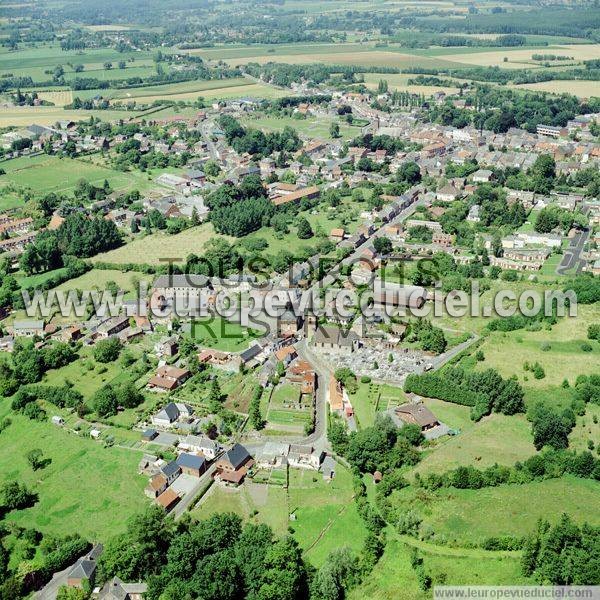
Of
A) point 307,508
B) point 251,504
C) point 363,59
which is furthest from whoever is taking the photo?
point 363,59

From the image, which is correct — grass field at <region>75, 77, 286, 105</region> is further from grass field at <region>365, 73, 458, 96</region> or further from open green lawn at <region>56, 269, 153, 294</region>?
open green lawn at <region>56, 269, 153, 294</region>

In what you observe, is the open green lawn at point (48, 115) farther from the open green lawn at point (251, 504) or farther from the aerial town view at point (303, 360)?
the open green lawn at point (251, 504)

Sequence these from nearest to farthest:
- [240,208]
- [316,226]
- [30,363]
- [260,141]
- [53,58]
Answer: [30,363] → [316,226] → [240,208] → [260,141] → [53,58]

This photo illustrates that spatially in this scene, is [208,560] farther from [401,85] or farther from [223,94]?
[401,85]

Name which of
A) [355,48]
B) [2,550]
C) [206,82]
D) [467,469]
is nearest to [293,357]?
[467,469]

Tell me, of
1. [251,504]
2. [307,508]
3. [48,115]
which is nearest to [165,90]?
[48,115]

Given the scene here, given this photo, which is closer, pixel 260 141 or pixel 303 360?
pixel 303 360
